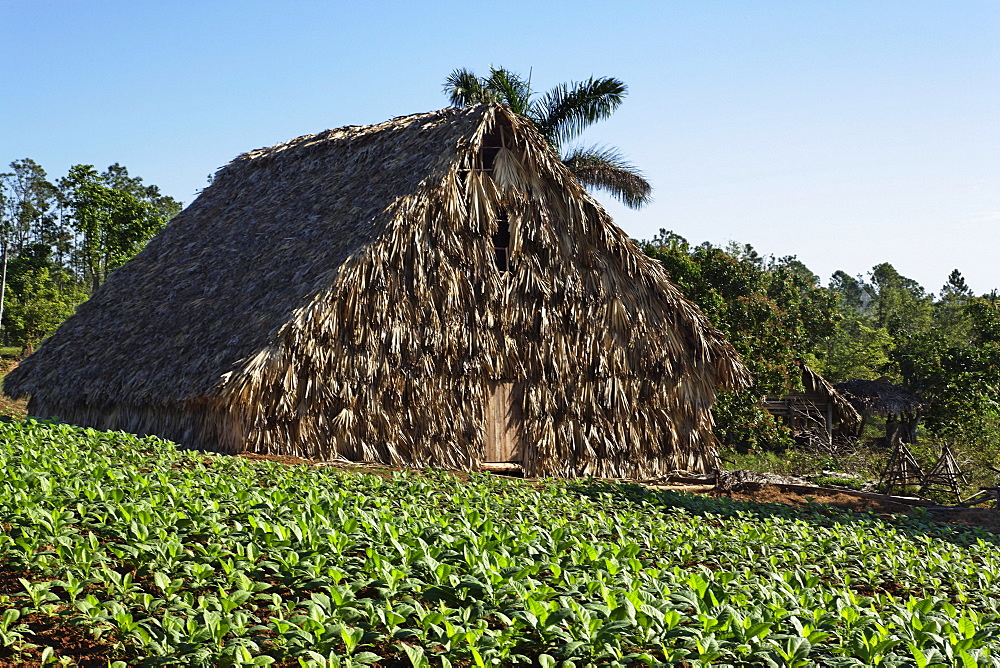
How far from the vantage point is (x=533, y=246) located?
12273 millimetres

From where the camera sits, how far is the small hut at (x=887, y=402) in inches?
874

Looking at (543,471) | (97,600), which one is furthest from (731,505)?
(97,600)

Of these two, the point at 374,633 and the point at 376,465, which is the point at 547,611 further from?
the point at 376,465

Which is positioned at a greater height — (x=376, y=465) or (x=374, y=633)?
(x=376, y=465)

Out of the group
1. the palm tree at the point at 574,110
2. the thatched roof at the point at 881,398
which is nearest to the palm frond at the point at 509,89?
the palm tree at the point at 574,110

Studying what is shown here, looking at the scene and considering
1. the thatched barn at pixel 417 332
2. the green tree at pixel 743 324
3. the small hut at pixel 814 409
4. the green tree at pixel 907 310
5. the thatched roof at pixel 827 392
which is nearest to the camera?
the thatched barn at pixel 417 332

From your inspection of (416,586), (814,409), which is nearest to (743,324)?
(814,409)

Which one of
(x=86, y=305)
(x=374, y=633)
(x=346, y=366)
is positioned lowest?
(x=374, y=633)

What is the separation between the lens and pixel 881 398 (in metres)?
22.6

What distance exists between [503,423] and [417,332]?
75.7 inches

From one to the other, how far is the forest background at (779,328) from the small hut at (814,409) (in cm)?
49

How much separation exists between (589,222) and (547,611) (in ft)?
31.0

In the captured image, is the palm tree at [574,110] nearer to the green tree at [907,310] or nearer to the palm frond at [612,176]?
the palm frond at [612,176]

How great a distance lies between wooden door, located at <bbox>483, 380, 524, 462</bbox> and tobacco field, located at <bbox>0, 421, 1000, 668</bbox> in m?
5.11
